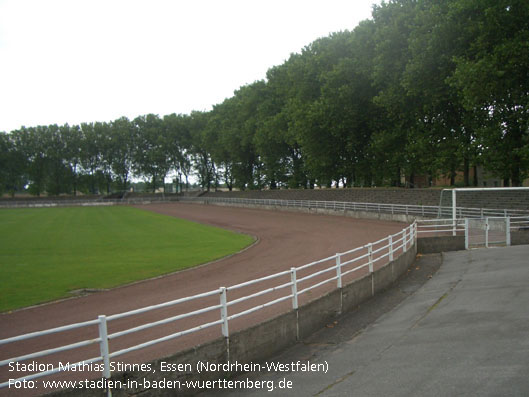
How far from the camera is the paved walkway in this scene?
16.8ft

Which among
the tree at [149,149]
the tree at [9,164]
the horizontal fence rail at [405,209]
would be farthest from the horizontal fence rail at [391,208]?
the tree at [9,164]

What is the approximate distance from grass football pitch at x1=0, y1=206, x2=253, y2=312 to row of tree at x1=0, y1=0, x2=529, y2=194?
2011 cm

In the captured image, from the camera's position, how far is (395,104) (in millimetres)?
39906

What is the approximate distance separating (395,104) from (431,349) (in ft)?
121

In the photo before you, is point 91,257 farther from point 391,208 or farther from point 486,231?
point 391,208

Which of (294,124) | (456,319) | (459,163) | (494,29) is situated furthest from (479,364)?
(294,124)

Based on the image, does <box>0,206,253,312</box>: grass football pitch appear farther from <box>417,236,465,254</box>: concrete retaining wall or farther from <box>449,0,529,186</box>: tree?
<box>449,0,529,186</box>: tree

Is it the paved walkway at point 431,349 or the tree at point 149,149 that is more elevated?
the tree at point 149,149

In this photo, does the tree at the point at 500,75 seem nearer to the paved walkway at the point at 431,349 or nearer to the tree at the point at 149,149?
the paved walkway at the point at 431,349

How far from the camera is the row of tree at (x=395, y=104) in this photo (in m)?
29.3

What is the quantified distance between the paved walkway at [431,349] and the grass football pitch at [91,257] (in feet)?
30.3

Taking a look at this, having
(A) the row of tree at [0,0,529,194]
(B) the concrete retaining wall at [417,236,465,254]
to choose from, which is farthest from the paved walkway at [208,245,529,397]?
(A) the row of tree at [0,0,529,194]

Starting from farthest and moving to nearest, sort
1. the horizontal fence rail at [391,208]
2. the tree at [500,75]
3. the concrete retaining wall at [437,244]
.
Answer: the tree at [500,75] → the horizontal fence rail at [391,208] → the concrete retaining wall at [437,244]

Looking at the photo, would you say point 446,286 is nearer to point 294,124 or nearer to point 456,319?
point 456,319
